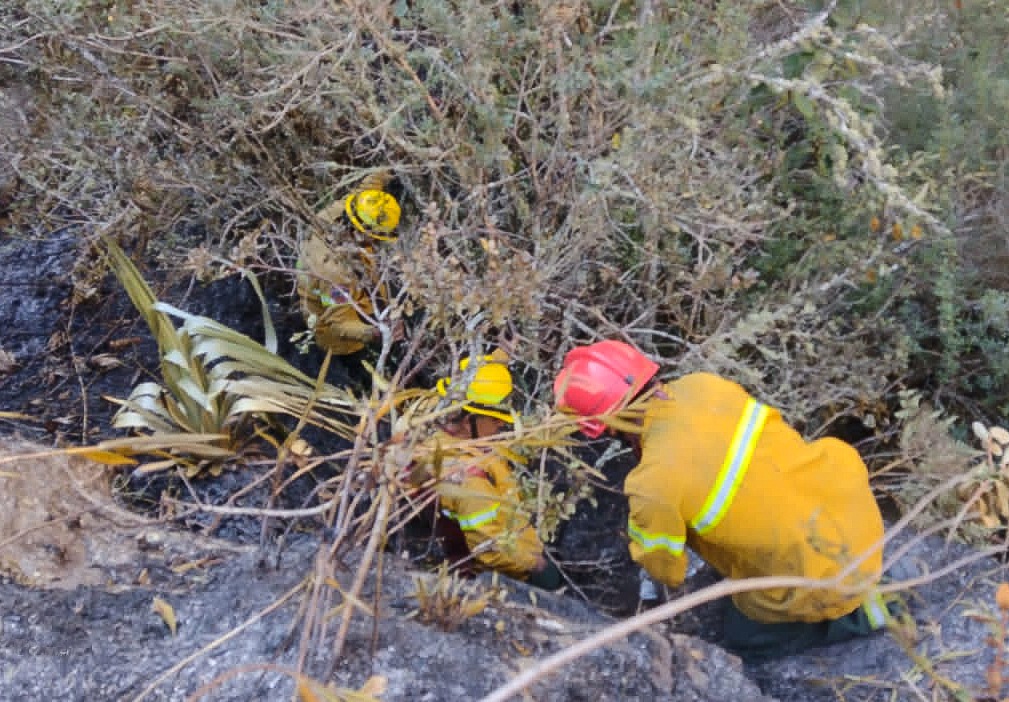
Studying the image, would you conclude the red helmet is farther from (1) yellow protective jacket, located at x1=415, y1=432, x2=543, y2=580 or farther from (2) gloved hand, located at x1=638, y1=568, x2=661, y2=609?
(2) gloved hand, located at x1=638, y1=568, x2=661, y2=609

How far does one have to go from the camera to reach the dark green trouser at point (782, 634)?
287 centimetres

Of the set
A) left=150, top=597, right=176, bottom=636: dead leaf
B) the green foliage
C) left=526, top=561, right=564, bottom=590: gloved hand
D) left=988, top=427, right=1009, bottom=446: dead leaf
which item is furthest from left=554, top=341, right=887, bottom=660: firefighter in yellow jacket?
left=150, top=597, right=176, bottom=636: dead leaf

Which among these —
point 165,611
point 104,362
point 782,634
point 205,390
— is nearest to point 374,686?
point 165,611

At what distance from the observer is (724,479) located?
8.29 feet

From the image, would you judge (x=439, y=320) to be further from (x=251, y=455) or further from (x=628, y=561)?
(x=628, y=561)

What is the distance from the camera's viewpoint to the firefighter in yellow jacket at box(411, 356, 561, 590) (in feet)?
8.46

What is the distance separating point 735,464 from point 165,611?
1.63m

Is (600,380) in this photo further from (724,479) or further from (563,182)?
(563,182)

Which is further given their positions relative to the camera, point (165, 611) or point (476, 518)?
point (476, 518)

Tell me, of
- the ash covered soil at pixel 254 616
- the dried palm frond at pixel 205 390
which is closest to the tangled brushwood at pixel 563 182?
the dried palm frond at pixel 205 390

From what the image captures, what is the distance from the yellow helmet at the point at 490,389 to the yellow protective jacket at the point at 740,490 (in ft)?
1.70

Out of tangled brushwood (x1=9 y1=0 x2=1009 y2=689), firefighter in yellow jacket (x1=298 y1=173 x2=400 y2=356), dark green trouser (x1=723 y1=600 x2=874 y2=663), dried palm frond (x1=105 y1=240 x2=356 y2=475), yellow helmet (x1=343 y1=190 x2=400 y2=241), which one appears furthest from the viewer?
yellow helmet (x1=343 y1=190 x2=400 y2=241)

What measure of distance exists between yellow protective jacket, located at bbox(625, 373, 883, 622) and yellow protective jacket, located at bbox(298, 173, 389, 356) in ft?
3.71

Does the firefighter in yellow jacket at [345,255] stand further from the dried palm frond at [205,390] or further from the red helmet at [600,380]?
the red helmet at [600,380]
